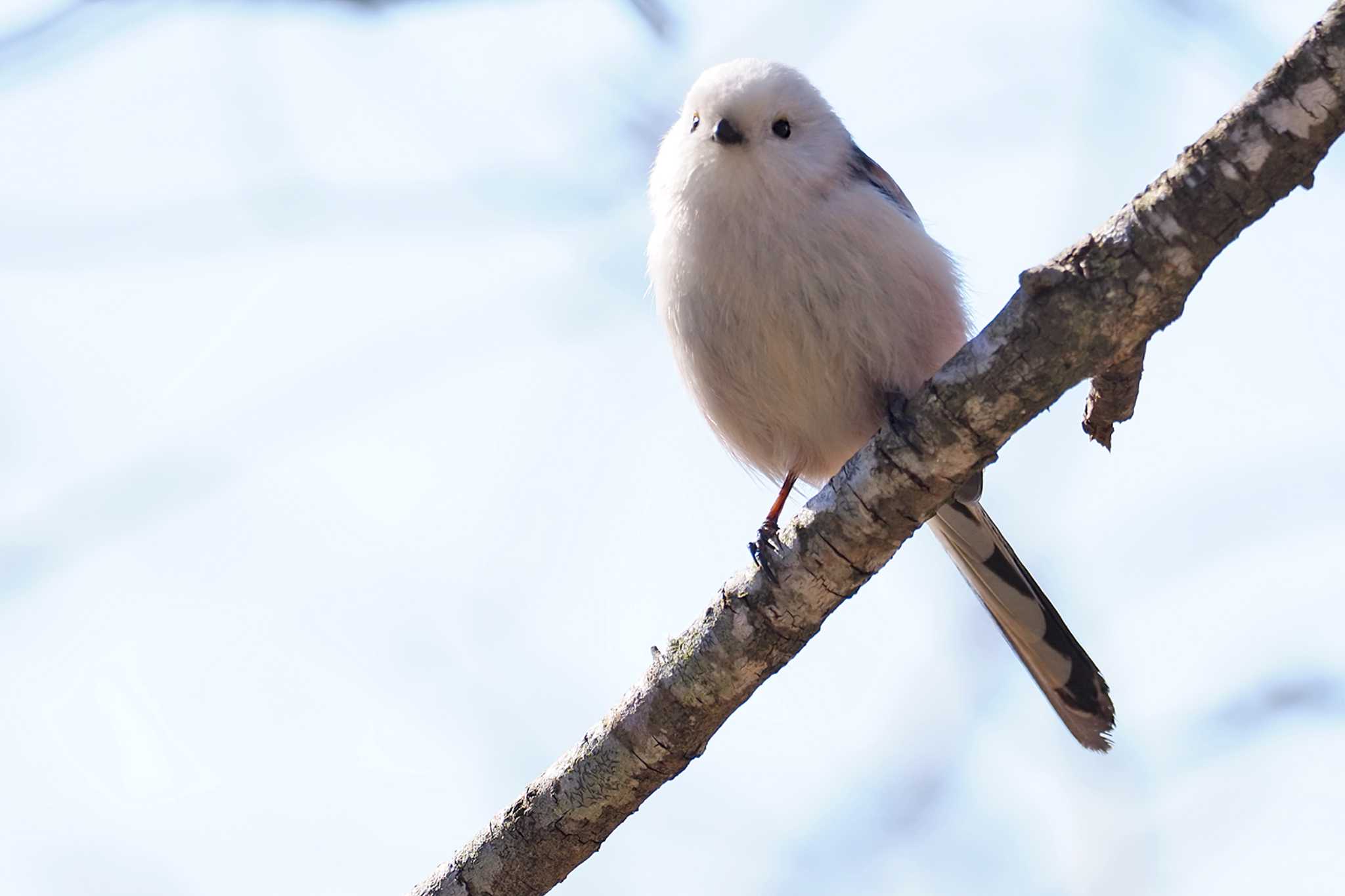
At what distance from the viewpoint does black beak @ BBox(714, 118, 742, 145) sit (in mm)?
3449

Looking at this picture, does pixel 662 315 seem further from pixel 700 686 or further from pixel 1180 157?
pixel 1180 157

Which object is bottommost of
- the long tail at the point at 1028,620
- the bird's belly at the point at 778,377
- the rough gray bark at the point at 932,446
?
the long tail at the point at 1028,620

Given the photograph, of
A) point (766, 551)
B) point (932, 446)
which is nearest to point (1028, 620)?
point (766, 551)

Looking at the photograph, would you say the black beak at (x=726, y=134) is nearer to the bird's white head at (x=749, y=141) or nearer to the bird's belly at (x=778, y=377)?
the bird's white head at (x=749, y=141)

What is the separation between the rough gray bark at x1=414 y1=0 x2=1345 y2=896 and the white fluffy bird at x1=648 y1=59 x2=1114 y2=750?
0.40 metres

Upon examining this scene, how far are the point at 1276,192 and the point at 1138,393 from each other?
2.00 feet

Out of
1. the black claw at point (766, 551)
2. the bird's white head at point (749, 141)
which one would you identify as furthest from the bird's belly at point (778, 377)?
the black claw at point (766, 551)

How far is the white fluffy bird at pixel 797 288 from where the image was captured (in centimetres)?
327

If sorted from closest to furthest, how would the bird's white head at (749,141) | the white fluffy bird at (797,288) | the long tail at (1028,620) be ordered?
the white fluffy bird at (797,288)
the bird's white head at (749,141)
the long tail at (1028,620)

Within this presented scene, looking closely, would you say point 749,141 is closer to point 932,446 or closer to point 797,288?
point 797,288

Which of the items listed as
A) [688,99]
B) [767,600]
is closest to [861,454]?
[767,600]

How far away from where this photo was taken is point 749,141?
3471mm

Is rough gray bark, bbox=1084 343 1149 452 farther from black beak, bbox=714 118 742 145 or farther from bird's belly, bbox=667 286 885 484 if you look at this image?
black beak, bbox=714 118 742 145

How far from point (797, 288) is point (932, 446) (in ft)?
3.02
